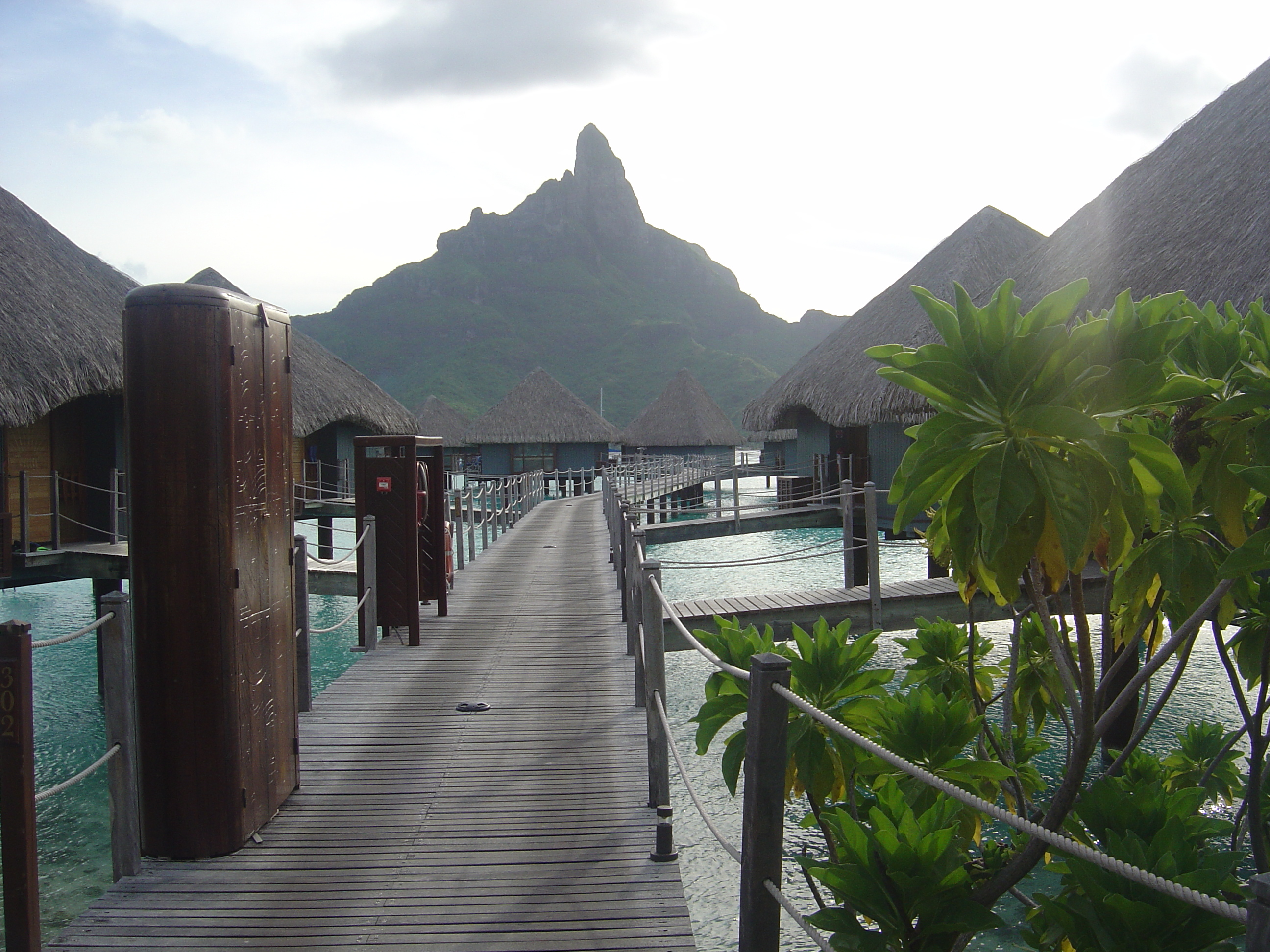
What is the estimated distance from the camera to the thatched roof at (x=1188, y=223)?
30.4 feet

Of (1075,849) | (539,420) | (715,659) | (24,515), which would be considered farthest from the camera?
(539,420)

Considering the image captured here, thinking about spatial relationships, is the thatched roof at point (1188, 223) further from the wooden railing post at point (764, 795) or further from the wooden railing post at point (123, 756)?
the wooden railing post at point (123, 756)

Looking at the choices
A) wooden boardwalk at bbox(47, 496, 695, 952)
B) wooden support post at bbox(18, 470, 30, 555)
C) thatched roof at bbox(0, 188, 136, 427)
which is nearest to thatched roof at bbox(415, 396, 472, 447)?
thatched roof at bbox(0, 188, 136, 427)

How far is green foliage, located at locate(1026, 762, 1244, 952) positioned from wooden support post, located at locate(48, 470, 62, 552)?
12055mm

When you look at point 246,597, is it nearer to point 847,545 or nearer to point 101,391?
point 847,545

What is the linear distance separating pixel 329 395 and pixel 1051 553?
2182 centimetres

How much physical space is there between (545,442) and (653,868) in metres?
34.0

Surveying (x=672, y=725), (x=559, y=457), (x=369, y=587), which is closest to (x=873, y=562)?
(x=672, y=725)

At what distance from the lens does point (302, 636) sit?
5461mm

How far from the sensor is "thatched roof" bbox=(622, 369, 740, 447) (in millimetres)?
40438

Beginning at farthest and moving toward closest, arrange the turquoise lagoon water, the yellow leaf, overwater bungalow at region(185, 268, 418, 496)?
overwater bungalow at region(185, 268, 418, 496)
the turquoise lagoon water
the yellow leaf

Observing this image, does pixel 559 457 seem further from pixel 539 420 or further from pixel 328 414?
pixel 328 414

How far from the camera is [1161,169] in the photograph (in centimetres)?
1303

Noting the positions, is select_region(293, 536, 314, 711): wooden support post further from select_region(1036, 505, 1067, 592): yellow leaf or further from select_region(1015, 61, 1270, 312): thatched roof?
select_region(1015, 61, 1270, 312): thatched roof
